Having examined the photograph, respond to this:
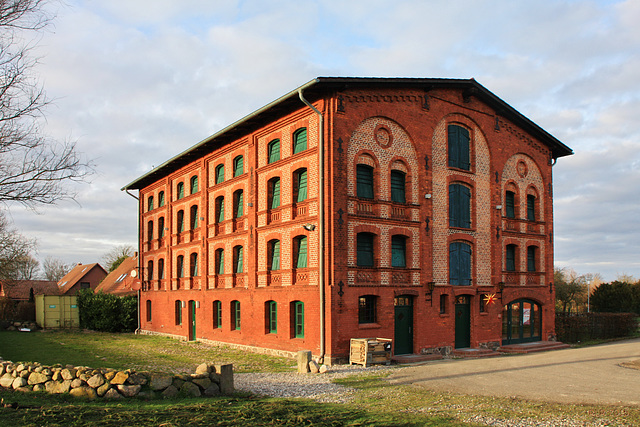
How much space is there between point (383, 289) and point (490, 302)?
6.37 m

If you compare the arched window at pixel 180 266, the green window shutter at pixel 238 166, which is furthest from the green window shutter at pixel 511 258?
the arched window at pixel 180 266

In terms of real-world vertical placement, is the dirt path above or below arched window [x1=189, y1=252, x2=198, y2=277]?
below

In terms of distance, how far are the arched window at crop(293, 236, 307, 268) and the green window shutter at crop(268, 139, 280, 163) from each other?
3866 millimetres

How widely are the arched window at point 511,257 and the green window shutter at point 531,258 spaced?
3.97 ft

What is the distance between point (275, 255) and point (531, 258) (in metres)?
12.9

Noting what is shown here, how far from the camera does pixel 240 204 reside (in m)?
25.2

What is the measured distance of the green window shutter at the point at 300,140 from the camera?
813 inches

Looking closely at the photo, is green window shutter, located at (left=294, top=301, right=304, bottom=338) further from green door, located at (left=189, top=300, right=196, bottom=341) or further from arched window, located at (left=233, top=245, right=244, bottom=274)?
green door, located at (left=189, top=300, right=196, bottom=341)

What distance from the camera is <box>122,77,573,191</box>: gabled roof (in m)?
19.0

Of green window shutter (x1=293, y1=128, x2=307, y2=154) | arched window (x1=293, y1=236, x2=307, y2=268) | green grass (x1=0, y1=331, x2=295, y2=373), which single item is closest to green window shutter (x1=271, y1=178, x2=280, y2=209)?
green window shutter (x1=293, y1=128, x2=307, y2=154)

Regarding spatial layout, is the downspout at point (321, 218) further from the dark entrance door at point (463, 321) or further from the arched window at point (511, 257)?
the arched window at point (511, 257)

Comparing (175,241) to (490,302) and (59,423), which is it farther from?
(59,423)

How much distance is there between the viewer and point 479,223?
23328 mm

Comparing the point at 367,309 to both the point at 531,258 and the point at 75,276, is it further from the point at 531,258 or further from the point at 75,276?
the point at 75,276
